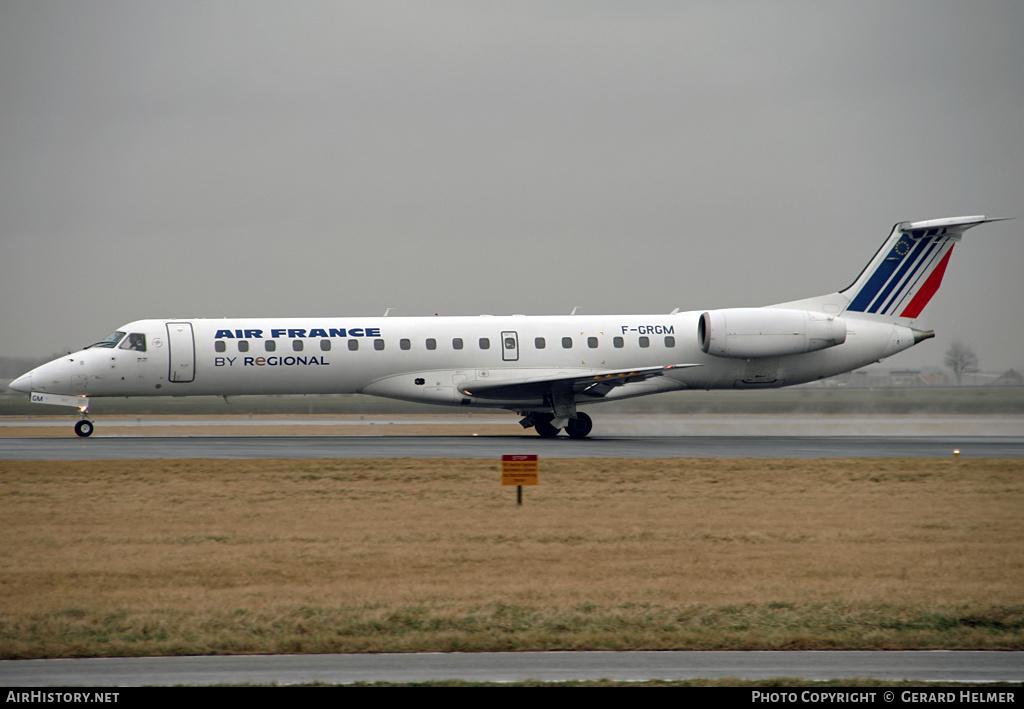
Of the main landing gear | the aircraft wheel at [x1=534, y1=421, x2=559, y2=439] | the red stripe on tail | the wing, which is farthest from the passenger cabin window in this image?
the red stripe on tail

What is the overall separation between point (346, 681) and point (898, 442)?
2853 cm

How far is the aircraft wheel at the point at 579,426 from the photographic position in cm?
Result: 3416

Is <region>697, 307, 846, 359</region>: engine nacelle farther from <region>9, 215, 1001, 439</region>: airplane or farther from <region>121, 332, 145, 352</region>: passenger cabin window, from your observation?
<region>121, 332, 145, 352</region>: passenger cabin window

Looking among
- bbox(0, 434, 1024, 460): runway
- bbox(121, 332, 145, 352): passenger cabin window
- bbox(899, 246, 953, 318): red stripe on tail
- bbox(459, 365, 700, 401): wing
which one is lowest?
bbox(0, 434, 1024, 460): runway

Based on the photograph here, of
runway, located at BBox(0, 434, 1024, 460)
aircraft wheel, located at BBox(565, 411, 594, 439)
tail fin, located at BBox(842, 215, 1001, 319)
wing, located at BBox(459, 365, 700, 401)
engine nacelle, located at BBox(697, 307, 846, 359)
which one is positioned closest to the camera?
runway, located at BBox(0, 434, 1024, 460)

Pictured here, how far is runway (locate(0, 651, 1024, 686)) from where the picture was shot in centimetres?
859

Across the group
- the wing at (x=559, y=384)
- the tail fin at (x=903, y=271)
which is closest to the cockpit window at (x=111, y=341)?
the wing at (x=559, y=384)

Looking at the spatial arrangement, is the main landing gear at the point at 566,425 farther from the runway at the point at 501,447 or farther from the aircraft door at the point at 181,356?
the aircraft door at the point at 181,356

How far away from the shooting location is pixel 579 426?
34.2 meters

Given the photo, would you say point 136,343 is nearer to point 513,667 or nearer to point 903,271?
point 903,271

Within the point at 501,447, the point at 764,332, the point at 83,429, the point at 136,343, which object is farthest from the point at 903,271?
the point at 83,429

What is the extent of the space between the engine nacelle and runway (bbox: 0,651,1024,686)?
25.3m

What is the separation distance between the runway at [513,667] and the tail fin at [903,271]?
28530 mm

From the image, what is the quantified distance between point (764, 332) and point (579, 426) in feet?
23.1
